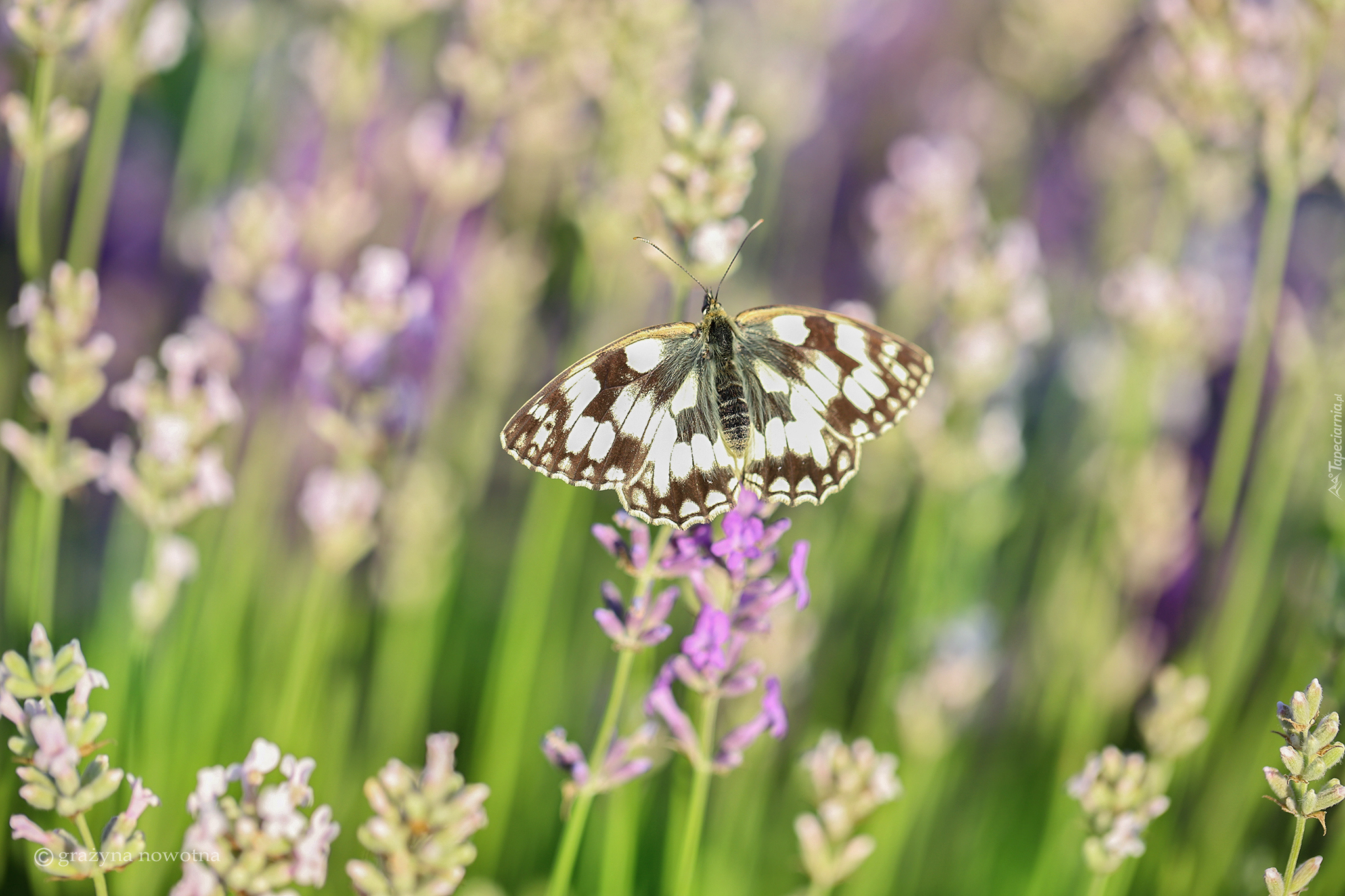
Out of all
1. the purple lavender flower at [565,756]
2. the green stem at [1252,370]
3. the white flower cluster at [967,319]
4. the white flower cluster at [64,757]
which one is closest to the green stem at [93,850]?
the white flower cluster at [64,757]

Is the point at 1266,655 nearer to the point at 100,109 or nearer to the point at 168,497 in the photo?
the point at 168,497

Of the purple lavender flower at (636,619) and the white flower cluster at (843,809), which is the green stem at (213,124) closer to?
the purple lavender flower at (636,619)

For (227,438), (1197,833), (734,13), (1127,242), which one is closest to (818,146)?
(734,13)

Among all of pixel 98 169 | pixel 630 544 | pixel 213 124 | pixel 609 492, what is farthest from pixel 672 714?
pixel 213 124

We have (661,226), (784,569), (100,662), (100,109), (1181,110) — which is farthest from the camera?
(100,109)

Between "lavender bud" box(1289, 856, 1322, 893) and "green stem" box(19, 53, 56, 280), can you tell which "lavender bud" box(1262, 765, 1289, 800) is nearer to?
"lavender bud" box(1289, 856, 1322, 893)

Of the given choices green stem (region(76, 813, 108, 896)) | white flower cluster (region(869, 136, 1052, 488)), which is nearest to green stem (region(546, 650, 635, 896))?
green stem (region(76, 813, 108, 896))

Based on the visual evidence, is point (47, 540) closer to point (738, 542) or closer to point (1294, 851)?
point (738, 542)
